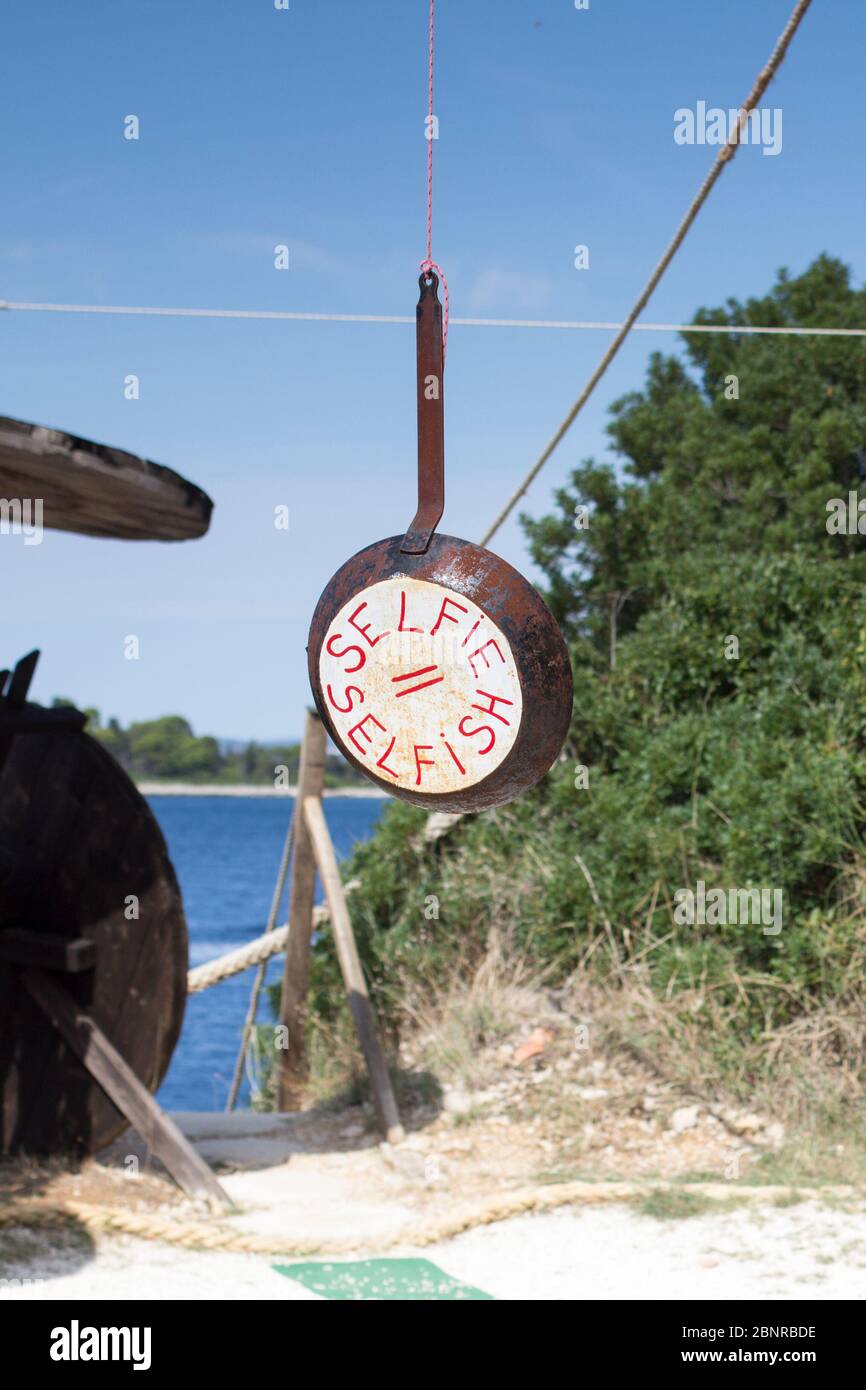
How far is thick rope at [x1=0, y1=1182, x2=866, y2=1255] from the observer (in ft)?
18.0

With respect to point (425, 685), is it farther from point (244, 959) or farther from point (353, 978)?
point (244, 959)

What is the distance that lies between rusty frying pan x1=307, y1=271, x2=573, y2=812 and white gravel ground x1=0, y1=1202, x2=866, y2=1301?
123 inches

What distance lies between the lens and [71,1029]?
5918 millimetres

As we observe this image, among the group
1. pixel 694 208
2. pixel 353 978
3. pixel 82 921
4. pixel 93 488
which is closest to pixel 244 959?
pixel 353 978

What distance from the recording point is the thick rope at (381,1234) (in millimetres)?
5477

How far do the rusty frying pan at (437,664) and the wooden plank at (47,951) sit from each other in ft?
11.9

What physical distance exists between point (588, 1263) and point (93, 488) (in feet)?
11.0

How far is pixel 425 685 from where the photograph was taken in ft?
8.18

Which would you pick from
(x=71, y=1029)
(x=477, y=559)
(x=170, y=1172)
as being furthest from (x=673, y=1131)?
(x=477, y=559)

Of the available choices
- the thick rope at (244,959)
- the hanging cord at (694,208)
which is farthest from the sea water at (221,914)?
the hanging cord at (694,208)

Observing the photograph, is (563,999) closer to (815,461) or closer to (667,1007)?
(667,1007)

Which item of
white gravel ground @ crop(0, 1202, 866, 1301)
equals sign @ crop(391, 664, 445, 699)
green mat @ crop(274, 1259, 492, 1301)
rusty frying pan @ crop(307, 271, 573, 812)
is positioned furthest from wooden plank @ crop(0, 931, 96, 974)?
equals sign @ crop(391, 664, 445, 699)

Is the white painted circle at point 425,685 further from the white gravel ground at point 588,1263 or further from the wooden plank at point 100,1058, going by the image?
the wooden plank at point 100,1058

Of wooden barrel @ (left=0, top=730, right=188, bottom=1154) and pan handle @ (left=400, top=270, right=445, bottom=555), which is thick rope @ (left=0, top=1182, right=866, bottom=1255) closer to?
wooden barrel @ (left=0, top=730, right=188, bottom=1154)
